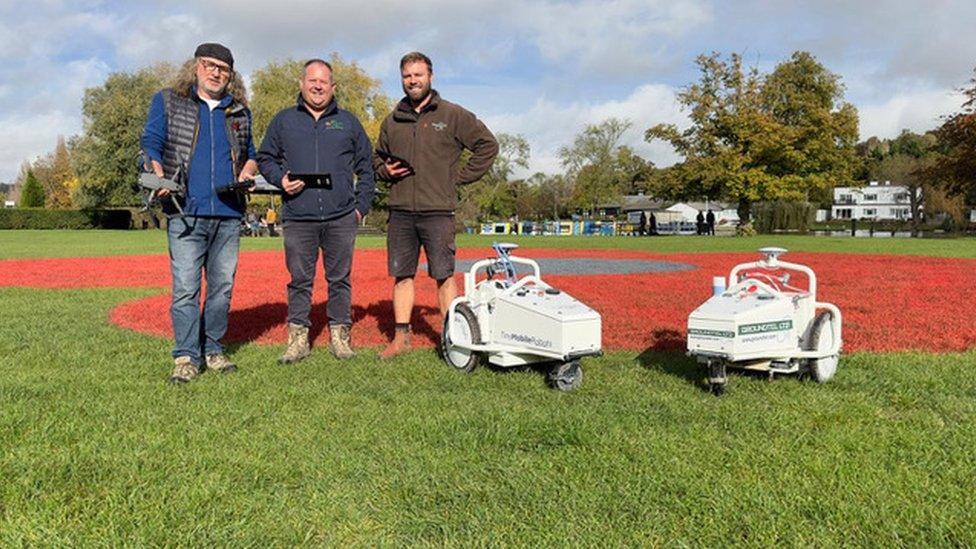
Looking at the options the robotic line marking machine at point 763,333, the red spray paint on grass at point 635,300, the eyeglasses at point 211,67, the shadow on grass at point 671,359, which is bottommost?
the red spray paint on grass at point 635,300

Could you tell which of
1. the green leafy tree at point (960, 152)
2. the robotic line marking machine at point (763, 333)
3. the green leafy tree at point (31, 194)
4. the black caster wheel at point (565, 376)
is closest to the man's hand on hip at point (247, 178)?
the black caster wheel at point (565, 376)

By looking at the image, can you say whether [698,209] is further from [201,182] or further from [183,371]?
[183,371]

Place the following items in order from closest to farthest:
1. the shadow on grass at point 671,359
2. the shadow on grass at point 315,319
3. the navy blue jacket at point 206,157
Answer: the shadow on grass at point 671,359 < the navy blue jacket at point 206,157 < the shadow on grass at point 315,319

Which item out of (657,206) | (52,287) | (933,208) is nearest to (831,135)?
(933,208)

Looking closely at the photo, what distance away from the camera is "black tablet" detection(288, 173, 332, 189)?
225 inches

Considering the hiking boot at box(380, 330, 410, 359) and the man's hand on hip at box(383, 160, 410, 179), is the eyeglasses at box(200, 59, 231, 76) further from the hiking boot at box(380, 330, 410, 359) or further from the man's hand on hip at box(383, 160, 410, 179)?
the hiking boot at box(380, 330, 410, 359)

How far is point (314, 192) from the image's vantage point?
5871 mm

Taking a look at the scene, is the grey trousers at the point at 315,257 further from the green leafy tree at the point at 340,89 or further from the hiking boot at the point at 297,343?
the green leafy tree at the point at 340,89

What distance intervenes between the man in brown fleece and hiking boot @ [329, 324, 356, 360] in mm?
280

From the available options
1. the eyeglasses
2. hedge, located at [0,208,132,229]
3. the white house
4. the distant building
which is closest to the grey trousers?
the eyeglasses

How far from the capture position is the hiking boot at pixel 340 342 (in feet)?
19.3

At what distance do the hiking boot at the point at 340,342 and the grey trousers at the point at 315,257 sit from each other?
0.17 ft

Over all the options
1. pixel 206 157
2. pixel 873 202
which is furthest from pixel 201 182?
pixel 873 202

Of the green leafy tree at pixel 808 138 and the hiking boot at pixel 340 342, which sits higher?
the green leafy tree at pixel 808 138
